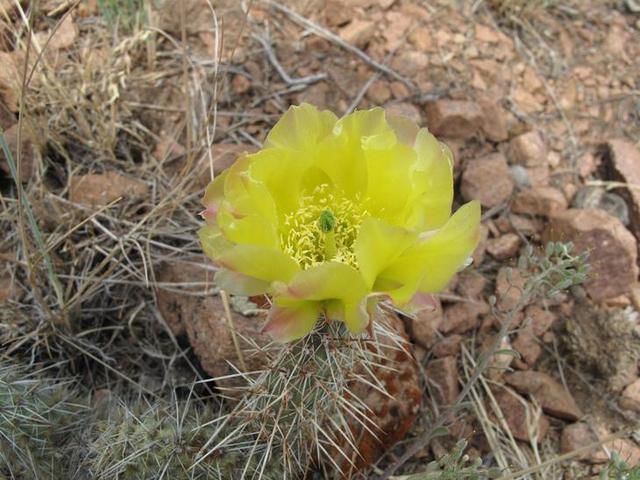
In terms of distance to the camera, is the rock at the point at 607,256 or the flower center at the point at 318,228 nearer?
the flower center at the point at 318,228

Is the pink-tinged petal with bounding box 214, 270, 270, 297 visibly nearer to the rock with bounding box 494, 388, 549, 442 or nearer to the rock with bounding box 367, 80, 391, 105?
the rock with bounding box 494, 388, 549, 442

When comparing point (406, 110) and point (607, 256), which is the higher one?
point (406, 110)

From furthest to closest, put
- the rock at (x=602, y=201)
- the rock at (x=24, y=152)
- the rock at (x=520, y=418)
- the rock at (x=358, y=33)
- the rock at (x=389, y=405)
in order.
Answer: the rock at (x=358, y=33), the rock at (x=602, y=201), the rock at (x=24, y=152), the rock at (x=520, y=418), the rock at (x=389, y=405)

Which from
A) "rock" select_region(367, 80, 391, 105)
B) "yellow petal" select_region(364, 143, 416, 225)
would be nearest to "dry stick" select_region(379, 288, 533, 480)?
"yellow petal" select_region(364, 143, 416, 225)

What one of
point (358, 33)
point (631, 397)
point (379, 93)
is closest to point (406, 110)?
point (379, 93)

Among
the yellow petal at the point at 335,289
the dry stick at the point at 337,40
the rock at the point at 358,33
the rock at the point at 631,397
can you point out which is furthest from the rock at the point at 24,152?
the rock at the point at 631,397

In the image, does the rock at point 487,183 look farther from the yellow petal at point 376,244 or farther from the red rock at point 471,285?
the yellow petal at point 376,244

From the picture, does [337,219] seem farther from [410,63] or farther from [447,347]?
[410,63]
